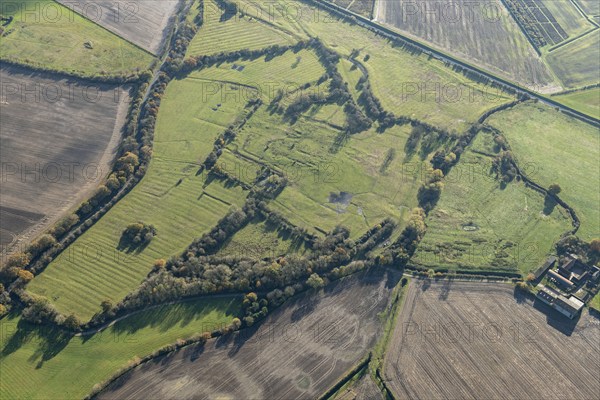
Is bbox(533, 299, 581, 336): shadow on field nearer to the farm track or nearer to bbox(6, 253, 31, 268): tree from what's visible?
the farm track

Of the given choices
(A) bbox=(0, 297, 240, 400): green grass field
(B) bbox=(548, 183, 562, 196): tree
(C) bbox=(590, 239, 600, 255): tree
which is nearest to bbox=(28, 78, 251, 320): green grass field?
(A) bbox=(0, 297, 240, 400): green grass field

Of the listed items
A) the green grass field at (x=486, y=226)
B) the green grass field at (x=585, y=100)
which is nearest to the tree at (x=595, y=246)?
the green grass field at (x=486, y=226)

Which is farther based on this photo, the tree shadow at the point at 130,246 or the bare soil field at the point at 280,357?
the tree shadow at the point at 130,246

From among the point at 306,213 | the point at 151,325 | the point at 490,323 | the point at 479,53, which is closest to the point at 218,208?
the point at 306,213

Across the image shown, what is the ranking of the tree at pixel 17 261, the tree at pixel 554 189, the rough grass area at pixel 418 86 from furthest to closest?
1. the rough grass area at pixel 418 86
2. the tree at pixel 554 189
3. the tree at pixel 17 261

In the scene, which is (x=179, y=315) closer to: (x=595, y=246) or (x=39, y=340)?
(x=39, y=340)

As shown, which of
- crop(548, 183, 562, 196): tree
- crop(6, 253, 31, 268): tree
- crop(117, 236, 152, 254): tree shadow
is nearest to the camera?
crop(6, 253, 31, 268): tree

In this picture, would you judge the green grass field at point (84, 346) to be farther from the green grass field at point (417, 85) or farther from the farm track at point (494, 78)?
the farm track at point (494, 78)

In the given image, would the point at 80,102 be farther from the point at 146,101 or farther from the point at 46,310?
the point at 46,310
